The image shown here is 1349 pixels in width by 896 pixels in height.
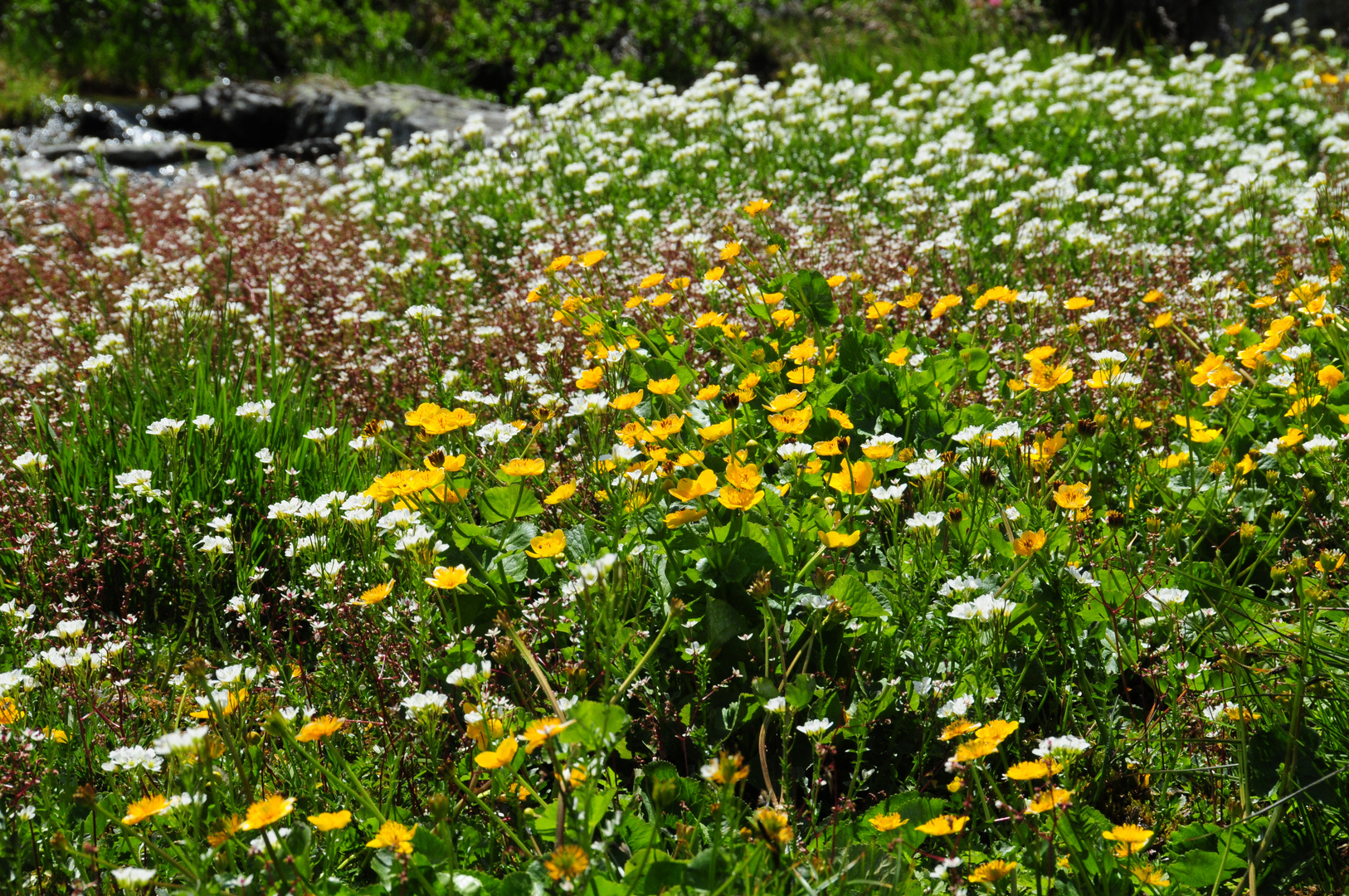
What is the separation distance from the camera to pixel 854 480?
2178mm

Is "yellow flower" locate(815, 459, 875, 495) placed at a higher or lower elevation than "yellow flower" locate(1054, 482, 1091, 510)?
lower

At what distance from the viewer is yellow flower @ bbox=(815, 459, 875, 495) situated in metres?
2.14

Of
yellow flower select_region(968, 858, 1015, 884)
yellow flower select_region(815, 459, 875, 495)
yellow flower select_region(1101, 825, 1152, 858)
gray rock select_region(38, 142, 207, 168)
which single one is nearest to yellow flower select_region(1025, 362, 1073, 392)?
yellow flower select_region(815, 459, 875, 495)

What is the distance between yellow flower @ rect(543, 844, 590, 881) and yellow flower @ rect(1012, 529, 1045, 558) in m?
0.99

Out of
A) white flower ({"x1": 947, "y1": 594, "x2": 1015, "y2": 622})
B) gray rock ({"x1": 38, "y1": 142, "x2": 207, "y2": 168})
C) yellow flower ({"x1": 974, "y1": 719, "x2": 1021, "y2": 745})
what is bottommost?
gray rock ({"x1": 38, "y1": 142, "x2": 207, "y2": 168})

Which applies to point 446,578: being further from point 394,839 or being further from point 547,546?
point 394,839

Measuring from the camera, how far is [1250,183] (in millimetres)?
4133

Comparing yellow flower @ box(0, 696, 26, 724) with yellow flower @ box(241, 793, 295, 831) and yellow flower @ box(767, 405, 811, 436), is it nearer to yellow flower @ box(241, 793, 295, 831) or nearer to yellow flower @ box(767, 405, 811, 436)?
yellow flower @ box(241, 793, 295, 831)

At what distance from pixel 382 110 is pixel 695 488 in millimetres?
9981

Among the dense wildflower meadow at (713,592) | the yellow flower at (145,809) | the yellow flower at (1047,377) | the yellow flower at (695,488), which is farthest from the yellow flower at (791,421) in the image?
the yellow flower at (145,809)

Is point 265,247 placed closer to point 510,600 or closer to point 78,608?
point 78,608

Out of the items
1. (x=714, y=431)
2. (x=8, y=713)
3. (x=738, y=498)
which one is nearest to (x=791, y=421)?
(x=714, y=431)

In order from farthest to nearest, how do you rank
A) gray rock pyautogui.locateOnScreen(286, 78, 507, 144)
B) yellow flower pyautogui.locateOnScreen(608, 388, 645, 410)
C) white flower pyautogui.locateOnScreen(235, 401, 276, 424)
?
gray rock pyautogui.locateOnScreen(286, 78, 507, 144)
white flower pyautogui.locateOnScreen(235, 401, 276, 424)
yellow flower pyautogui.locateOnScreen(608, 388, 645, 410)

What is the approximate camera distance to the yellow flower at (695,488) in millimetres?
1984
